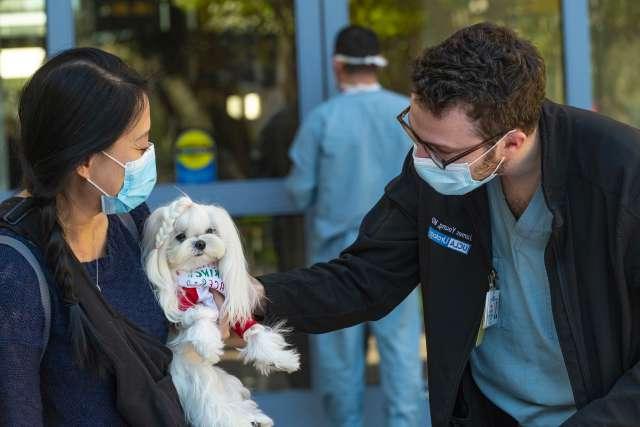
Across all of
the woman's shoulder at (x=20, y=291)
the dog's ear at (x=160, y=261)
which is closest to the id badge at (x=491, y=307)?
the dog's ear at (x=160, y=261)

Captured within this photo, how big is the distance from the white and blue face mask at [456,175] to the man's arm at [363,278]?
0.80 ft

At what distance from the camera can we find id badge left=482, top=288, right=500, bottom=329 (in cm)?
266

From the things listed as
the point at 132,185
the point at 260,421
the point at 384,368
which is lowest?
the point at 384,368

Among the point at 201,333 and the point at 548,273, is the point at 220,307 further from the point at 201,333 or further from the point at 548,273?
the point at 548,273

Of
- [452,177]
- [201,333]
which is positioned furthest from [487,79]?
[201,333]

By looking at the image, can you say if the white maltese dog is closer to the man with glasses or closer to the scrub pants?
the man with glasses

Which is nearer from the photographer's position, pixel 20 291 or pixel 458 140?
pixel 20 291

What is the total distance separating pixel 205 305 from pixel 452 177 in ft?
2.37

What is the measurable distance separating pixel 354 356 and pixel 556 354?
2.70 metres

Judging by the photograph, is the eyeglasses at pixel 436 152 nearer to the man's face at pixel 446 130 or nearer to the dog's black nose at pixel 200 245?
the man's face at pixel 446 130

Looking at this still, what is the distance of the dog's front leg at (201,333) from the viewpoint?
105 inches

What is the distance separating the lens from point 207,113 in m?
6.73

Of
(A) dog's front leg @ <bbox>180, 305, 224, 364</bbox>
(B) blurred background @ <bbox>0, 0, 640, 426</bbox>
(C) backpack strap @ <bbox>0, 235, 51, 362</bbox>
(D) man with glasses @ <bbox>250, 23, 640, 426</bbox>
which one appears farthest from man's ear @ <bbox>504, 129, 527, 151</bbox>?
(B) blurred background @ <bbox>0, 0, 640, 426</bbox>

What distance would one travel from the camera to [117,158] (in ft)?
7.72
